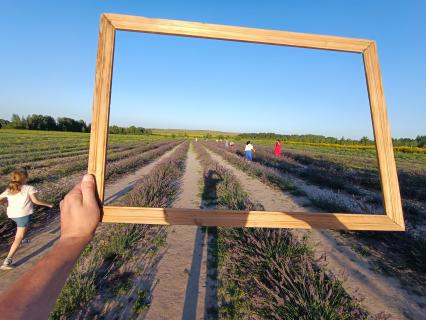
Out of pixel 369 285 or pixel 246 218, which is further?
pixel 369 285

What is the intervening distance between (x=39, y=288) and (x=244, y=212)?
3.18ft

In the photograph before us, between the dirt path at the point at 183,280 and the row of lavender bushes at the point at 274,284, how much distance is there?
0.25m

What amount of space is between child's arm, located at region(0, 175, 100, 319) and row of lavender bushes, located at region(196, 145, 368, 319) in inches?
80.6

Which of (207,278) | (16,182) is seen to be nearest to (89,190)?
(207,278)

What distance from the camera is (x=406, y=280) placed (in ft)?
13.3

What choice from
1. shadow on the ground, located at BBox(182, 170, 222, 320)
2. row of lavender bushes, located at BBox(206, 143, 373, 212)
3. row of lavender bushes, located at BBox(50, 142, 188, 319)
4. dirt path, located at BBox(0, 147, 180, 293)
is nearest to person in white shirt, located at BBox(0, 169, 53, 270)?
dirt path, located at BBox(0, 147, 180, 293)

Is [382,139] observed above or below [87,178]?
above

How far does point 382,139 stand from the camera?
1513 millimetres

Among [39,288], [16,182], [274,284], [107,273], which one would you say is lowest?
[107,273]

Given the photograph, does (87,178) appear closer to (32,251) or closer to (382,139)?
(382,139)

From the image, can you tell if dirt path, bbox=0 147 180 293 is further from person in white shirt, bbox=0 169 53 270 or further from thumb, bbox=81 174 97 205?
thumb, bbox=81 174 97 205

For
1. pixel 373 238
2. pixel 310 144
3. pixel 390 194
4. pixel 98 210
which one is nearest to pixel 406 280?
pixel 373 238

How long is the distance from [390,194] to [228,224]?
0.93m

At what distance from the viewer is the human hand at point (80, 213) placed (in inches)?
40.5
